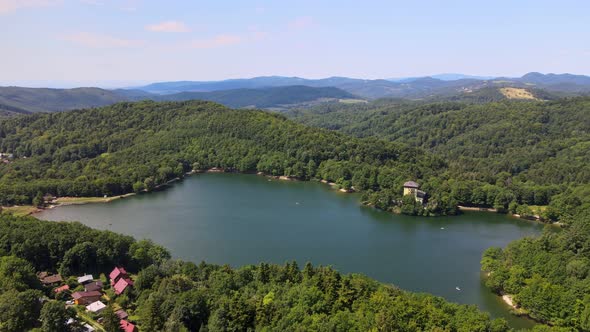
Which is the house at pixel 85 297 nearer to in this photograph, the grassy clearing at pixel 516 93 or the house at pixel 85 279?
the house at pixel 85 279

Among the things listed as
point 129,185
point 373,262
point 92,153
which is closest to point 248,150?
point 129,185

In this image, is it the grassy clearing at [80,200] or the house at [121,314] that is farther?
the grassy clearing at [80,200]

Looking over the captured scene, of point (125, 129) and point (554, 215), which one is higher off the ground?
point (125, 129)

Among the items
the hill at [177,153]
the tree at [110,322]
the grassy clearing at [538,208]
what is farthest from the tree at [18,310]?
the grassy clearing at [538,208]

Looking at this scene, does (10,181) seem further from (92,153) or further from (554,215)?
(554,215)

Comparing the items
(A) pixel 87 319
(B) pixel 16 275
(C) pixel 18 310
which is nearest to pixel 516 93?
(A) pixel 87 319

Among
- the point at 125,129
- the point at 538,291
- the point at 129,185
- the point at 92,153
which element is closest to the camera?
the point at 538,291

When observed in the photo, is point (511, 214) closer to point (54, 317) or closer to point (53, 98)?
point (54, 317)
